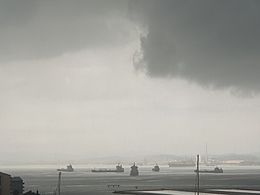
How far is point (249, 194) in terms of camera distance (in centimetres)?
15200

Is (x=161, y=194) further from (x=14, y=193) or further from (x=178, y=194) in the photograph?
(x=14, y=193)

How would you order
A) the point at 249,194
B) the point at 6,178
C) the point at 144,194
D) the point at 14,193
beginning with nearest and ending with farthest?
the point at 6,178, the point at 14,193, the point at 249,194, the point at 144,194

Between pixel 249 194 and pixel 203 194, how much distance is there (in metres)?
14.9

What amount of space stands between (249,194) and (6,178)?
83326mm

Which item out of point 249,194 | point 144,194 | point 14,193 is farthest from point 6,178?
point 249,194

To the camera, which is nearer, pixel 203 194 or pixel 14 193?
pixel 14 193

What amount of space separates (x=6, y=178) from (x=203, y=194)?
7547 centimetres

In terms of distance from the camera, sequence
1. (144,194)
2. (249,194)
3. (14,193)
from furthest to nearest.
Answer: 1. (144,194)
2. (249,194)
3. (14,193)

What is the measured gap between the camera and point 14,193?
116125 mm

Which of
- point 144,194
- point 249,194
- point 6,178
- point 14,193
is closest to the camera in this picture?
point 6,178

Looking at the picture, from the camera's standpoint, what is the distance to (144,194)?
162 metres

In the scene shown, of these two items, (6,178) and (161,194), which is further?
(161,194)

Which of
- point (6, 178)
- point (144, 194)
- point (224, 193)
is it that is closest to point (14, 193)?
point (6, 178)

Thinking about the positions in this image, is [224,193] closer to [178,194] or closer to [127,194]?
[178,194]
